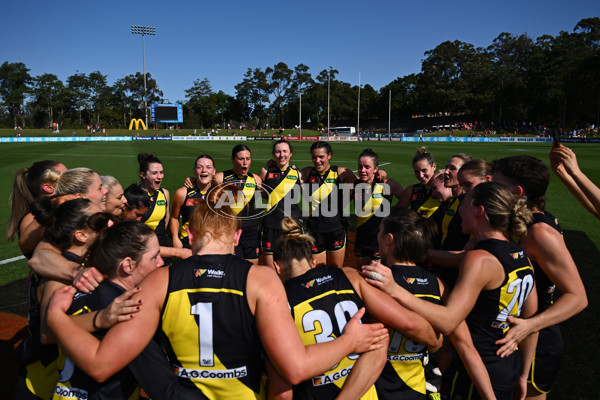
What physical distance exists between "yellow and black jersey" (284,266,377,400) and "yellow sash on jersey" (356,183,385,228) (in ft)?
13.4

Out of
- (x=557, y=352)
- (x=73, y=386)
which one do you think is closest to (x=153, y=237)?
(x=73, y=386)

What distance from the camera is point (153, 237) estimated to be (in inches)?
94.2

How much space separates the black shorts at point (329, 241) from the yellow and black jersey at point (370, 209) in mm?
308

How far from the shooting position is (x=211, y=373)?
2062 mm

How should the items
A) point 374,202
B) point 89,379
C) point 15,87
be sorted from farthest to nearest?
point 15,87, point 374,202, point 89,379

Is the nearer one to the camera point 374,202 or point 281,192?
point 374,202

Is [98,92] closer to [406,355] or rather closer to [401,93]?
[401,93]

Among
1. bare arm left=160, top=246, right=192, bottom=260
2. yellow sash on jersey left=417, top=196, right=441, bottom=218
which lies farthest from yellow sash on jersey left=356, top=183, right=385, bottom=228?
bare arm left=160, top=246, right=192, bottom=260

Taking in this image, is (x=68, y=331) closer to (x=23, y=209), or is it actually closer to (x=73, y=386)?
(x=73, y=386)

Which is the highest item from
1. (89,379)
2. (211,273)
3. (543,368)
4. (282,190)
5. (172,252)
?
(282,190)

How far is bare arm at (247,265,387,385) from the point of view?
1.89m

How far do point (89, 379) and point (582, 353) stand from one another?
5.33 metres

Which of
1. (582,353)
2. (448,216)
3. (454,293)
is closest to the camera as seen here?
(454,293)

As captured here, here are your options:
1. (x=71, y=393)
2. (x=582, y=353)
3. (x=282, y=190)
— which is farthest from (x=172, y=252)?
(x=582, y=353)
